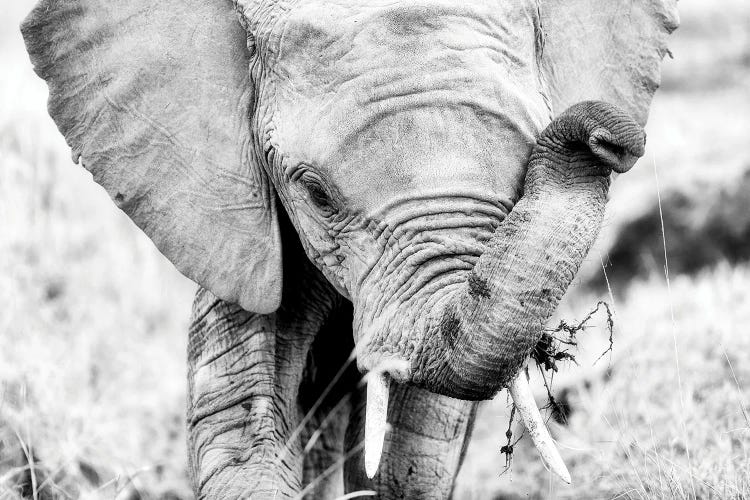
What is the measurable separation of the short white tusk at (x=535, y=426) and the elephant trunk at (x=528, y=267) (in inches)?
2.1

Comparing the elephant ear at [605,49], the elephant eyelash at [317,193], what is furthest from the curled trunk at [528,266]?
the elephant ear at [605,49]

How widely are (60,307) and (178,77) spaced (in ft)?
8.30

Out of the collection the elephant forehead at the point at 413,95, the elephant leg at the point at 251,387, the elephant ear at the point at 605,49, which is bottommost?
the elephant leg at the point at 251,387

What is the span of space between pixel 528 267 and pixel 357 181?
531 millimetres

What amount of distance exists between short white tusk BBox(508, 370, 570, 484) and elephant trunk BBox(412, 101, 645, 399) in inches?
2.1

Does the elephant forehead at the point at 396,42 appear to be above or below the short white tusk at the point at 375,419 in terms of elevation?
above

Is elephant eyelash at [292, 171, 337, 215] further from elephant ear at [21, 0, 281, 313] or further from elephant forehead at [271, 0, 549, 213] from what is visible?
elephant ear at [21, 0, 281, 313]

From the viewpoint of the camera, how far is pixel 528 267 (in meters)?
2.59

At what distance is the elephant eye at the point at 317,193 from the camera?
3078 mm

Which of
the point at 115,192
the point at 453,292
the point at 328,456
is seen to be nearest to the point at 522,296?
the point at 453,292

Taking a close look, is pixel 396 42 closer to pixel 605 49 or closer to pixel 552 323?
pixel 605 49

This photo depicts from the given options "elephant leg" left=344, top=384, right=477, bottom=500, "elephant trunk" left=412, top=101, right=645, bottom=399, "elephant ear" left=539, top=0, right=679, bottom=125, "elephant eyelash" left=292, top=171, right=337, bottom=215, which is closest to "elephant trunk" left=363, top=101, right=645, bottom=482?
"elephant trunk" left=412, top=101, right=645, bottom=399

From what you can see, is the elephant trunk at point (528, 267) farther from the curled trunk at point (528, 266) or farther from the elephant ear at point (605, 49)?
the elephant ear at point (605, 49)

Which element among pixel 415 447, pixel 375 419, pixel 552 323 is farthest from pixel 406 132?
pixel 552 323
